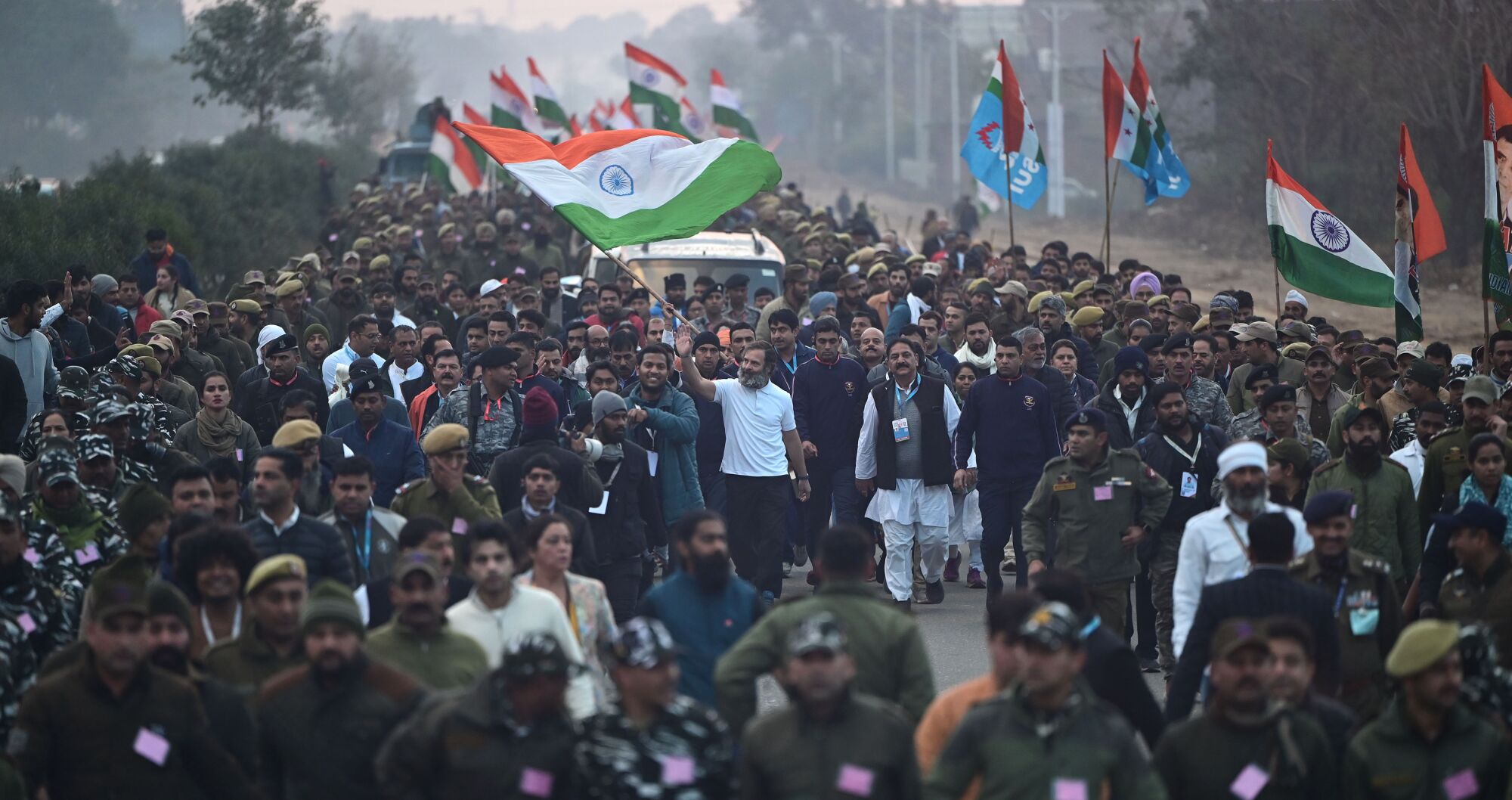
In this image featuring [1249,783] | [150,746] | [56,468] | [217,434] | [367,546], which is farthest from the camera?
[217,434]

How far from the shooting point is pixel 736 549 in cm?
1215

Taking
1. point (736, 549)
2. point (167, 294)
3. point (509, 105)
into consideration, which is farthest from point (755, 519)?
point (509, 105)

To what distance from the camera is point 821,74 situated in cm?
12962

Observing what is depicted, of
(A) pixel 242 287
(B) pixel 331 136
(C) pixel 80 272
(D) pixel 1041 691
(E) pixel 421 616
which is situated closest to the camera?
(D) pixel 1041 691

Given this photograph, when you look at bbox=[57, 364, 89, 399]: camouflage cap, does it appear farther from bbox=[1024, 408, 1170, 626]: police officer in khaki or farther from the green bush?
the green bush

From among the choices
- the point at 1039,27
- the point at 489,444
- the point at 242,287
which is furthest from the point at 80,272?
the point at 1039,27

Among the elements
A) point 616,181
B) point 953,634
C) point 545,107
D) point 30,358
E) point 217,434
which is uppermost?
point 545,107

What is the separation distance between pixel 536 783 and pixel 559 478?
14.6 feet

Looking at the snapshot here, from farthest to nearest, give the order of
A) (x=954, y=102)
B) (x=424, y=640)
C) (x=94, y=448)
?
(x=954, y=102)
(x=94, y=448)
(x=424, y=640)

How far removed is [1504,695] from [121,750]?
4.40m

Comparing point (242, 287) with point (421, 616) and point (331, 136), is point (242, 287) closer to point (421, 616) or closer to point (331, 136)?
point (421, 616)

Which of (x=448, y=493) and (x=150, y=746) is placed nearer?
(x=150, y=746)

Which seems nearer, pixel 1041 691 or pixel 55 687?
pixel 1041 691

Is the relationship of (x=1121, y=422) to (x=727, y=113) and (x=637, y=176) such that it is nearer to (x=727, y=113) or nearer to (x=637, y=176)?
(x=637, y=176)
